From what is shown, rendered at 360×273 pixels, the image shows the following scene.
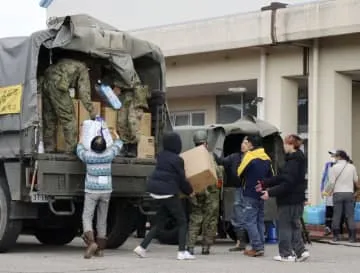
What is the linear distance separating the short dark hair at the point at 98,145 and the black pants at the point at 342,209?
685 centimetres

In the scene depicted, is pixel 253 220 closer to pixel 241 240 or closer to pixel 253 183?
pixel 253 183

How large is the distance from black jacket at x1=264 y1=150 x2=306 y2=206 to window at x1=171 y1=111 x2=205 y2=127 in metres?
14.0

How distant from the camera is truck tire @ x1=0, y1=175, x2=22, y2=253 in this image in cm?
1105

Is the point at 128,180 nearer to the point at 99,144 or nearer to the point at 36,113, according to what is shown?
the point at 99,144

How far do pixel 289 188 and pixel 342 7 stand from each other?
8.95 m

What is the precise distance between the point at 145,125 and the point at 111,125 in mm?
599

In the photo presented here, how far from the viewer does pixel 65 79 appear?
1134 centimetres

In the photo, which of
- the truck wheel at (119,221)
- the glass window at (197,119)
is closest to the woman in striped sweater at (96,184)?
the truck wheel at (119,221)

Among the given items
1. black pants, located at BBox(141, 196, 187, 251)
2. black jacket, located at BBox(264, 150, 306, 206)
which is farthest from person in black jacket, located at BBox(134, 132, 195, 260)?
black jacket, located at BBox(264, 150, 306, 206)

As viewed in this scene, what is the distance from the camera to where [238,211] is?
41.8ft

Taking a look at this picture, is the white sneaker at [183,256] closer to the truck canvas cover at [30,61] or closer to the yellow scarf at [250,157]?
the yellow scarf at [250,157]

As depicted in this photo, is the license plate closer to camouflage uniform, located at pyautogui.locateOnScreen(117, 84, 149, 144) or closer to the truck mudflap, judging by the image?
the truck mudflap

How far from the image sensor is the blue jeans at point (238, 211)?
39.4ft

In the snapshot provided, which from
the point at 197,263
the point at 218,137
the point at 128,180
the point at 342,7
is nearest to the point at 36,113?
the point at 128,180
